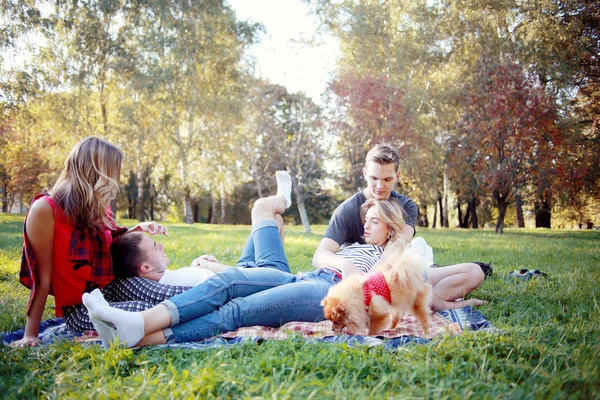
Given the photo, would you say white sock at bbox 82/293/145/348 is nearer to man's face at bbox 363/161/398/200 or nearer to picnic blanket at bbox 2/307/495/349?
picnic blanket at bbox 2/307/495/349

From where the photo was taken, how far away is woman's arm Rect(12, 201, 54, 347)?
9.57 feet

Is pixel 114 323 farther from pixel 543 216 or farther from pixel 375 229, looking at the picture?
pixel 543 216

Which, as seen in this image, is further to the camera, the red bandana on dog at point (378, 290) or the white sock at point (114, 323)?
the red bandana on dog at point (378, 290)

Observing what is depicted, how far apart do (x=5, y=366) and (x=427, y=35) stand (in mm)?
17696

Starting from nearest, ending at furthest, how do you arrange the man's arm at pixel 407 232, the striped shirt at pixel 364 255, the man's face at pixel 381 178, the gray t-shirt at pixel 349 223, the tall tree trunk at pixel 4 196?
the striped shirt at pixel 364 255 → the man's arm at pixel 407 232 → the man's face at pixel 381 178 → the gray t-shirt at pixel 349 223 → the tall tree trunk at pixel 4 196

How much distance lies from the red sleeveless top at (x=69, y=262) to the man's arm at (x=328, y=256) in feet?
6.06

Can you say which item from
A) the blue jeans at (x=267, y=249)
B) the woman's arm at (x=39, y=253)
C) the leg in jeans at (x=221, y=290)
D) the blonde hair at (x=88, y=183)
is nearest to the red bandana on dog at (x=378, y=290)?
the leg in jeans at (x=221, y=290)

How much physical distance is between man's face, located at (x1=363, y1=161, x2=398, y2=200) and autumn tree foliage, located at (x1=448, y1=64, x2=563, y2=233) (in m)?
11.4

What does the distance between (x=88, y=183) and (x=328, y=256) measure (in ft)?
6.86

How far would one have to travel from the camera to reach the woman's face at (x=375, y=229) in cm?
399

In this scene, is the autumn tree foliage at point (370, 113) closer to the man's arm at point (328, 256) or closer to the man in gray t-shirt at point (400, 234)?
the man in gray t-shirt at point (400, 234)

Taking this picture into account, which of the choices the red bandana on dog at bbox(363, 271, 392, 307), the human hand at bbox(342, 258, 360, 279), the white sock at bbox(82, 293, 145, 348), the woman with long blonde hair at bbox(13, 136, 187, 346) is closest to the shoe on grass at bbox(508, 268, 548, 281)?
the human hand at bbox(342, 258, 360, 279)

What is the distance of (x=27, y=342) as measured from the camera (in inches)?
113

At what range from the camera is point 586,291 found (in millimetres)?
4137
